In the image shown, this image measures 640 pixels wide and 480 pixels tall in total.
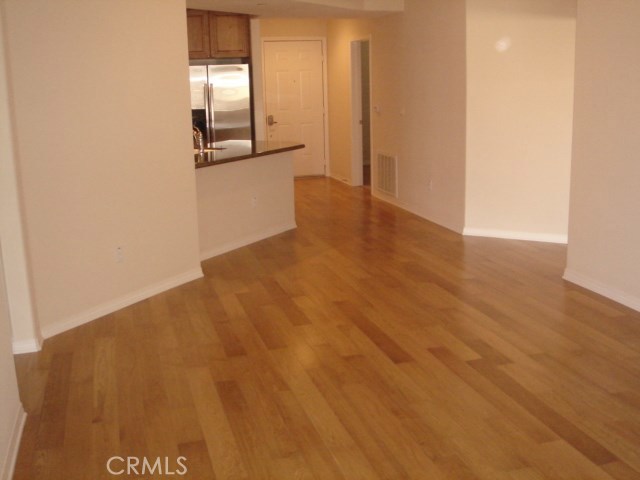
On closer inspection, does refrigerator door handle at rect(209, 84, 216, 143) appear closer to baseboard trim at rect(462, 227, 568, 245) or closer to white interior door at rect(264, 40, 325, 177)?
white interior door at rect(264, 40, 325, 177)

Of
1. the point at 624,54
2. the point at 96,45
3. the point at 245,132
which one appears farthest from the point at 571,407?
the point at 245,132

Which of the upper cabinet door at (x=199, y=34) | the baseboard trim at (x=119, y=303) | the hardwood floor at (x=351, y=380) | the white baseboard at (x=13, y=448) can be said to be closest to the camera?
the white baseboard at (x=13, y=448)

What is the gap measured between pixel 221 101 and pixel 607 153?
17.2 ft

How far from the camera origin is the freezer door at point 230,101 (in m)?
9.06

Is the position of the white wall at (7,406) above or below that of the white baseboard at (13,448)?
above

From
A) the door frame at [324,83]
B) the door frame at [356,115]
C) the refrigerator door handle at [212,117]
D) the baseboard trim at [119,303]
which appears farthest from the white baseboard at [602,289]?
the door frame at [324,83]

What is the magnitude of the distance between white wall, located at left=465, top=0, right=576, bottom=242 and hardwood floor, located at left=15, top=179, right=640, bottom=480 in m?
0.97

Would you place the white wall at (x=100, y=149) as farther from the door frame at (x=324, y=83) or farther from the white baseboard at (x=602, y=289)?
the door frame at (x=324, y=83)

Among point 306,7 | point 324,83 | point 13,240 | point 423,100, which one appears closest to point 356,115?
point 324,83

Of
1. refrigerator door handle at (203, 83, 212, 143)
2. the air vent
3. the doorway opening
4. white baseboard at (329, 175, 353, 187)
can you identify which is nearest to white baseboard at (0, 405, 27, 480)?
refrigerator door handle at (203, 83, 212, 143)

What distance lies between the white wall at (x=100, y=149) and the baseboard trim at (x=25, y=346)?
209 millimetres

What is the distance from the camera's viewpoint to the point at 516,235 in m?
7.14

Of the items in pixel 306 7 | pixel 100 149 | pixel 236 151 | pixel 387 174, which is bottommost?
pixel 387 174

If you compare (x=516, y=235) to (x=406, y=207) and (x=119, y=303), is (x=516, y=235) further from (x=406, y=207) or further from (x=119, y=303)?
(x=119, y=303)
